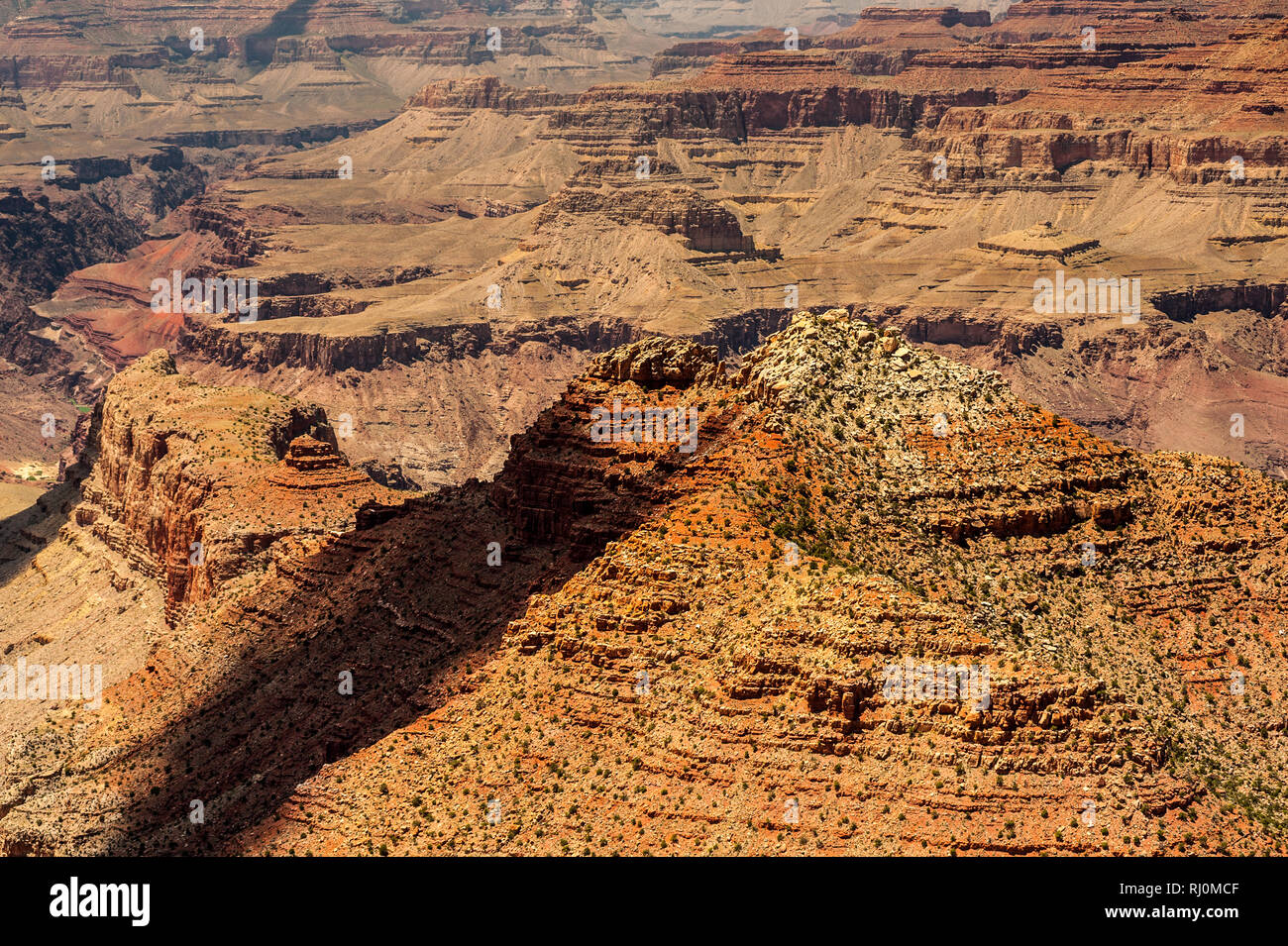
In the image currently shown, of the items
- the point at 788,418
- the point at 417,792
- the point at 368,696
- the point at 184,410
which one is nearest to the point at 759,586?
the point at 788,418

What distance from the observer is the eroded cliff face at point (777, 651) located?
56312 mm

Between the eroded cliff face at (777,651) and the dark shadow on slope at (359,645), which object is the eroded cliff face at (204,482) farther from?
the eroded cliff face at (777,651)

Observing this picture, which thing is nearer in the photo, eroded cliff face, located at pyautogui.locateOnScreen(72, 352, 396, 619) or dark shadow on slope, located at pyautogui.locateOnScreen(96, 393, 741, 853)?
dark shadow on slope, located at pyautogui.locateOnScreen(96, 393, 741, 853)

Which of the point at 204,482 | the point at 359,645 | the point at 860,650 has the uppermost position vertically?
the point at 860,650

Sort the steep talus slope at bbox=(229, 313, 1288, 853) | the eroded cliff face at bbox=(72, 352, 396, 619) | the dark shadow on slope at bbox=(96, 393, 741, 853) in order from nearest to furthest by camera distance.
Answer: the steep talus slope at bbox=(229, 313, 1288, 853)
the dark shadow on slope at bbox=(96, 393, 741, 853)
the eroded cliff face at bbox=(72, 352, 396, 619)

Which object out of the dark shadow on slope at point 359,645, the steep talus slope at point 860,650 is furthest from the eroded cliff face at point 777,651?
the dark shadow on slope at point 359,645

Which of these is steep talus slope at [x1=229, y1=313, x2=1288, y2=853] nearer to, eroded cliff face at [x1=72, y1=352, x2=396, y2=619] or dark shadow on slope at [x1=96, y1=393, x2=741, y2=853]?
dark shadow on slope at [x1=96, y1=393, x2=741, y2=853]

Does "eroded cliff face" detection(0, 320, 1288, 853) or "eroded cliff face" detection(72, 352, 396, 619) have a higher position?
"eroded cliff face" detection(0, 320, 1288, 853)

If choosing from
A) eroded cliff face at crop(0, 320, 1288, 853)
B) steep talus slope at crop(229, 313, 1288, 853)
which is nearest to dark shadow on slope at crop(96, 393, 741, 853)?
eroded cliff face at crop(0, 320, 1288, 853)

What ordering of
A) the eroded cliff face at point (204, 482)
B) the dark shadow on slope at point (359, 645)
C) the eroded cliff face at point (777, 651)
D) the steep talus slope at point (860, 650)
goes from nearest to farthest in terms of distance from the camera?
1. the steep talus slope at point (860, 650)
2. the eroded cliff face at point (777, 651)
3. the dark shadow on slope at point (359, 645)
4. the eroded cliff face at point (204, 482)

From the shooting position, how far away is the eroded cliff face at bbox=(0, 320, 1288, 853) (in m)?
56.3

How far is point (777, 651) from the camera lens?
194 feet

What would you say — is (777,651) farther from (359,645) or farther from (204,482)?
(204,482)

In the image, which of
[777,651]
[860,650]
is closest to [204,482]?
[777,651]
